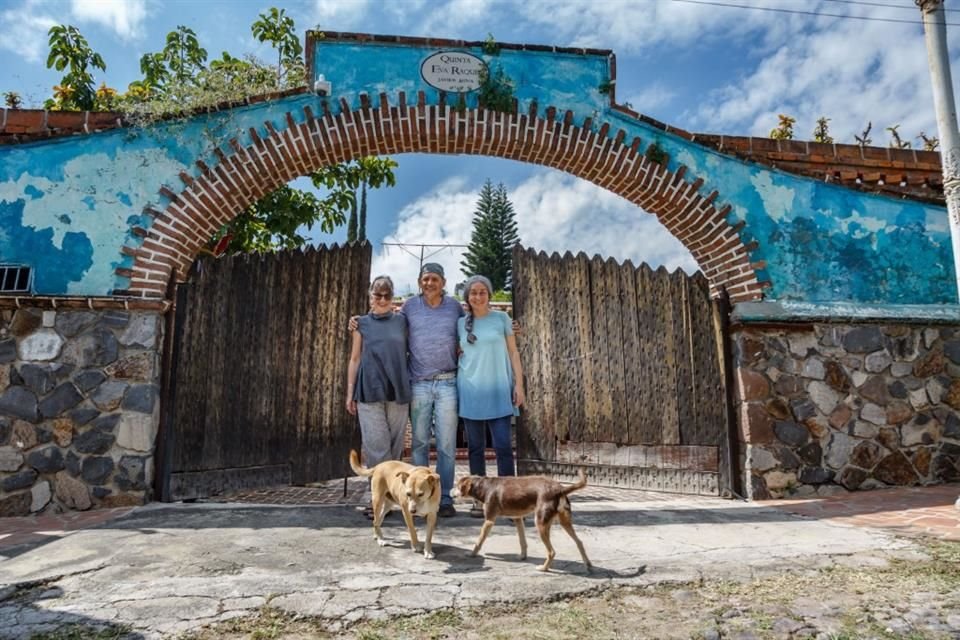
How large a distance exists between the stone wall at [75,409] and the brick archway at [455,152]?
0.74 meters

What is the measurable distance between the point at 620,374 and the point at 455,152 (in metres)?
2.49

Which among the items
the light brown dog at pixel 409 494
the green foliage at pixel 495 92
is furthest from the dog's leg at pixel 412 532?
the green foliage at pixel 495 92

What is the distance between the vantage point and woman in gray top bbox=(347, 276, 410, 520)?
3.81 metres

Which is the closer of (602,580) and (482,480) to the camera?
(602,580)

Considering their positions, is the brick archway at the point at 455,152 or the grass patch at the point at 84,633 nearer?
the grass patch at the point at 84,633

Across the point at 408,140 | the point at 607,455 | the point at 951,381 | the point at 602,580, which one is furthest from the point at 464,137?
the point at 951,381

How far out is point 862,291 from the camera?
17.6ft

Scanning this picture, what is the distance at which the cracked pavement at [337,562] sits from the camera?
232 cm

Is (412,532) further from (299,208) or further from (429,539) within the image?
(299,208)

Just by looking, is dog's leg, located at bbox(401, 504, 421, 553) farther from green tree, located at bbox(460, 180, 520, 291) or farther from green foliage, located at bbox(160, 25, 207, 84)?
green tree, located at bbox(460, 180, 520, 291)

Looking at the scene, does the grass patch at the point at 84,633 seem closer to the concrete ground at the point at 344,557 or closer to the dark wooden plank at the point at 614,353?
the concrete ground at the point at 344,557

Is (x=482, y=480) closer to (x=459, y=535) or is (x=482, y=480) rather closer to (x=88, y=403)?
(x=459, y=535)

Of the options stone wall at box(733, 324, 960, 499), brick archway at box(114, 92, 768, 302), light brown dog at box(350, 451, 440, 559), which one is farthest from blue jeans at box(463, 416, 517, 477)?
brick archway at box(114, 92, 768, 302)

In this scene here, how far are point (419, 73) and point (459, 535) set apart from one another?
12.6ft
